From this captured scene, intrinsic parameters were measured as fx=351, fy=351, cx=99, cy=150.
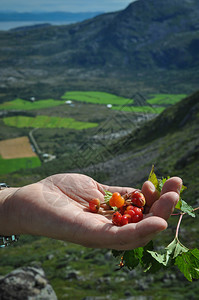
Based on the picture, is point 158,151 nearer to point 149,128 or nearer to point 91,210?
point 149,128

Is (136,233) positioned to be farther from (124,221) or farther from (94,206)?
(94,206)

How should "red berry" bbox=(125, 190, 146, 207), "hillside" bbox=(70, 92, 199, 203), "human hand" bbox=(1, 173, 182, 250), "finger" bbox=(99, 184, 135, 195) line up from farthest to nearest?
"hillside" bbox=(70, 92, 199, 203), "finger" bbox=(99, 184, 135, 195), "red berry" bbox=(125, 190, 146, 207), "human hand" bbox=(1, 173, 182, 250)

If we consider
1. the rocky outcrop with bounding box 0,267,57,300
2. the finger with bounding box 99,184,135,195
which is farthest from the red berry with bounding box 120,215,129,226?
the rocky outcrop with bounding box 0,267,57,300

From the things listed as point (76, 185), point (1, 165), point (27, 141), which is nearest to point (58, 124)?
point (27, 141)

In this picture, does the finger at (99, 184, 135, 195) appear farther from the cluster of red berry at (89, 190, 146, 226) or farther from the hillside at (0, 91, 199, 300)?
the hillside at (0, 91, 199, 300)

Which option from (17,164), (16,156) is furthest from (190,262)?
(16,156)

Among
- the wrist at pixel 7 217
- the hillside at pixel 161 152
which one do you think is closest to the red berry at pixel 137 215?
the wrist at pixel 7 217
